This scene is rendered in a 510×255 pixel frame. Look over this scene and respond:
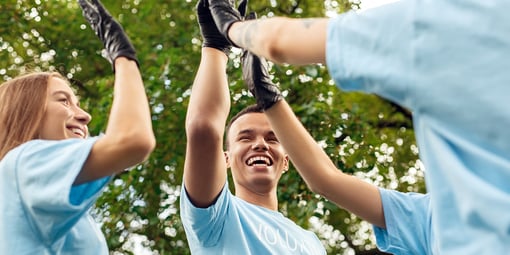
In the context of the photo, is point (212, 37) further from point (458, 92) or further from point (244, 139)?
point (458, 92)

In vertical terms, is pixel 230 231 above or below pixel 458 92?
below

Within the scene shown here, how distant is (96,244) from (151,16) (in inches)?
264

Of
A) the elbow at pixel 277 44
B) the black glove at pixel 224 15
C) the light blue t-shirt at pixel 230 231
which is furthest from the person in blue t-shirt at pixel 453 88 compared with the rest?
the light blue t-shirt at pixel 230 231

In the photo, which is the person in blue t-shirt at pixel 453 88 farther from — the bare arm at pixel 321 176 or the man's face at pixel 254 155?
the man's face at pixel 254 155

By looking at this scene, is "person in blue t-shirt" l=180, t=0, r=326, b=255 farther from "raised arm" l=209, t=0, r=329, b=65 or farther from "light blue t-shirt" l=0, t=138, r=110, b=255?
"raised arm" l=209, t=0, r=329, b=65

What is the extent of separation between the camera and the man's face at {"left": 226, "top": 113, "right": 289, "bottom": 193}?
10.3 feet

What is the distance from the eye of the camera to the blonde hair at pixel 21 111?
2.41 meters

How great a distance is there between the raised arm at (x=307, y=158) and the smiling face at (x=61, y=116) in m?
0.56

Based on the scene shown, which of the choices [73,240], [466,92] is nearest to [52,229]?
[73,240]

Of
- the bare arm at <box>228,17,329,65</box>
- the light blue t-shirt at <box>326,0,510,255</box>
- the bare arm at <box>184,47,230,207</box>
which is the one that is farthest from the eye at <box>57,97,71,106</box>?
the light blue t-shirt at <box>326,0,510,255</box>

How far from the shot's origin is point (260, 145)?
3186mm

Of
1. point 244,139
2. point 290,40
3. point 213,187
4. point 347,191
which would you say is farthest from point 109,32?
point 244,139

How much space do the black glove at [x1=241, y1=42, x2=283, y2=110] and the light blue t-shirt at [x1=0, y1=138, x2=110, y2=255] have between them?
23.1 inches

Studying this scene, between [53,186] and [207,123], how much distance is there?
0.71 m
